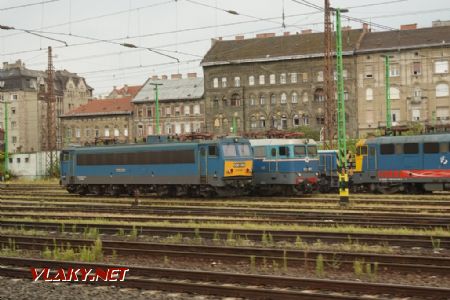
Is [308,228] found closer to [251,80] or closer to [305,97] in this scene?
[305,97]

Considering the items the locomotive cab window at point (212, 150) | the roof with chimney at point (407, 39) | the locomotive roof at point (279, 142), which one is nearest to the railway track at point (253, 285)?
the locomotive cab window at point (212, 150)

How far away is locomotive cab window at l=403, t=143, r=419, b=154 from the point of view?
35.4 m

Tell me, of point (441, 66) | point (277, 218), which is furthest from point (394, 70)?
point (277, 218)

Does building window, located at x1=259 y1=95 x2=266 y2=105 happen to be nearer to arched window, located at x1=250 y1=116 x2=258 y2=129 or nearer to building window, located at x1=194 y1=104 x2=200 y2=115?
arched window, located at x1=250 y1=116 x2=258 y2=129

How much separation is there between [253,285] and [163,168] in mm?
24768

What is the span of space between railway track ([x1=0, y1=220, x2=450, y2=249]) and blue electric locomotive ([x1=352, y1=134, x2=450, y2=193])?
651 inches

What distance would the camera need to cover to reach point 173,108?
99062 millimetres

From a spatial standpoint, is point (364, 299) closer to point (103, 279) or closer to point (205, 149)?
point (103, 279)

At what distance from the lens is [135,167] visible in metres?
38.2

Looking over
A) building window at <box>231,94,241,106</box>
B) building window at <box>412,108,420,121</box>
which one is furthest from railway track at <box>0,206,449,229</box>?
building window at <box>231,94,241,106</box>

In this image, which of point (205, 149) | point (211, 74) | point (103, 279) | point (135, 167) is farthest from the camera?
point (211, 74)

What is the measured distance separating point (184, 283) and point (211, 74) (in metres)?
83.1

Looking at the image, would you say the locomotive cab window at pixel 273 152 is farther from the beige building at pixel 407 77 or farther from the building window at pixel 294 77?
the building window at pixel 294 77

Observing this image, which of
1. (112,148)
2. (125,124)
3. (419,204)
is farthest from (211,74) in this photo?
(419,204)
